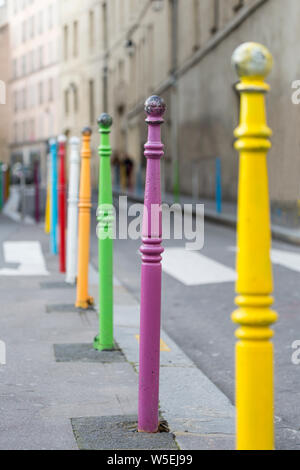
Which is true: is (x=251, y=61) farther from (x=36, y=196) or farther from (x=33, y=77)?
(x=33, y=77)

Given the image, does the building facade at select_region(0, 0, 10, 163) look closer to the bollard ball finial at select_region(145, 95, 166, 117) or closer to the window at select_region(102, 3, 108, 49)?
the window at select_region(102, 3, 108, 49)

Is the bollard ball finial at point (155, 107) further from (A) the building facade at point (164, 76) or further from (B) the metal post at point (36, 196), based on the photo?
(B) the metal post at point (36, 196)

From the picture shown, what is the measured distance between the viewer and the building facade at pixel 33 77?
60.0 meters

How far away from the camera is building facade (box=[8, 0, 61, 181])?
6000 centimetres

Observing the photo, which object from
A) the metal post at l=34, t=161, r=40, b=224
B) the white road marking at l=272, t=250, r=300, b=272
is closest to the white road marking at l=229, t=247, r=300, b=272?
the white road marking at l=272, t=250, r=300, b=272

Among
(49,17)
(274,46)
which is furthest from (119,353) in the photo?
(49,17)

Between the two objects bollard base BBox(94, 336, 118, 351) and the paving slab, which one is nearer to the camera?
the paving slab

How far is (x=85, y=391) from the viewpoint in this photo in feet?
14.2

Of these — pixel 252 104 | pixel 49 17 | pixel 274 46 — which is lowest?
pixel 252 104

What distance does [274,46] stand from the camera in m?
17.7

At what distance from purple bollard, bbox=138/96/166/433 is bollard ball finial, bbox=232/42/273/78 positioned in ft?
4.21
